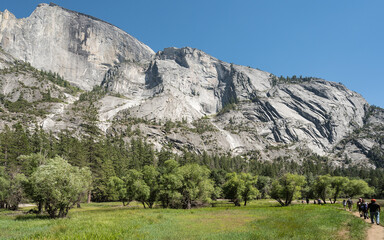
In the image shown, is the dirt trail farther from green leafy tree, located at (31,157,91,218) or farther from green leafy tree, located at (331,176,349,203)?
green leafy tree, located at (331,176,349,203)

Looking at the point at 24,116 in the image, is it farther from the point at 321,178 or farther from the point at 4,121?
the point at 321,178

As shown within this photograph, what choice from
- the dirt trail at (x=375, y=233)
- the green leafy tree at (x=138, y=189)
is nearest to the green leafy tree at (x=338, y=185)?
the green leafy tree at (x=138, y=189)

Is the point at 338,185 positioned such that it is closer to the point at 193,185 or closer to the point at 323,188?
the point at 323,188

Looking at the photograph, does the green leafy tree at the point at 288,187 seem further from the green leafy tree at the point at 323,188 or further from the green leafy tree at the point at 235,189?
the green leafy tree at the point at 323,188

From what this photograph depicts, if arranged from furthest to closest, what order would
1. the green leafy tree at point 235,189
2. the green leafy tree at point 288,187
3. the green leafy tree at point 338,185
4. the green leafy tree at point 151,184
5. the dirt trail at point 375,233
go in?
1. the green leafy tree at point 338,185
2. the green leafy tree at point 235,189
3. the green leafy tree at point 288,187
4. the green leafy tree at point 151,184
5. the dirt trail at point 375,233

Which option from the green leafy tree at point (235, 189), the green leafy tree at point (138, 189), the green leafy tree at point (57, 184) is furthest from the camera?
the green leafy tree at point (235, 189)

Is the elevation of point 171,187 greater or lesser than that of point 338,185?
lesser

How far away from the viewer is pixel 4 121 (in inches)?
5960

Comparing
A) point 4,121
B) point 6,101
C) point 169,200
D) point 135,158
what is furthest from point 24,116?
point 169,200

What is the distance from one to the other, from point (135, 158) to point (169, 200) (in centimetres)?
6427

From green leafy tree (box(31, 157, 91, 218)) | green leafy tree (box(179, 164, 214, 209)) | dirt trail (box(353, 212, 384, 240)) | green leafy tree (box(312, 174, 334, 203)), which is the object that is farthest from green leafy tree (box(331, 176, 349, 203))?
green leafy tree (box(31, 157, 91, 218))

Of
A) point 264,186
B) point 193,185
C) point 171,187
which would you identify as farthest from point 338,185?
point 171,187

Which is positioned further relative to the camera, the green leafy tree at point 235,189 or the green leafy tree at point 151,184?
the green leafy tree at point 235,189

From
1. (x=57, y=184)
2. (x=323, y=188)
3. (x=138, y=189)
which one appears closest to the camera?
(x=57, y=184)
